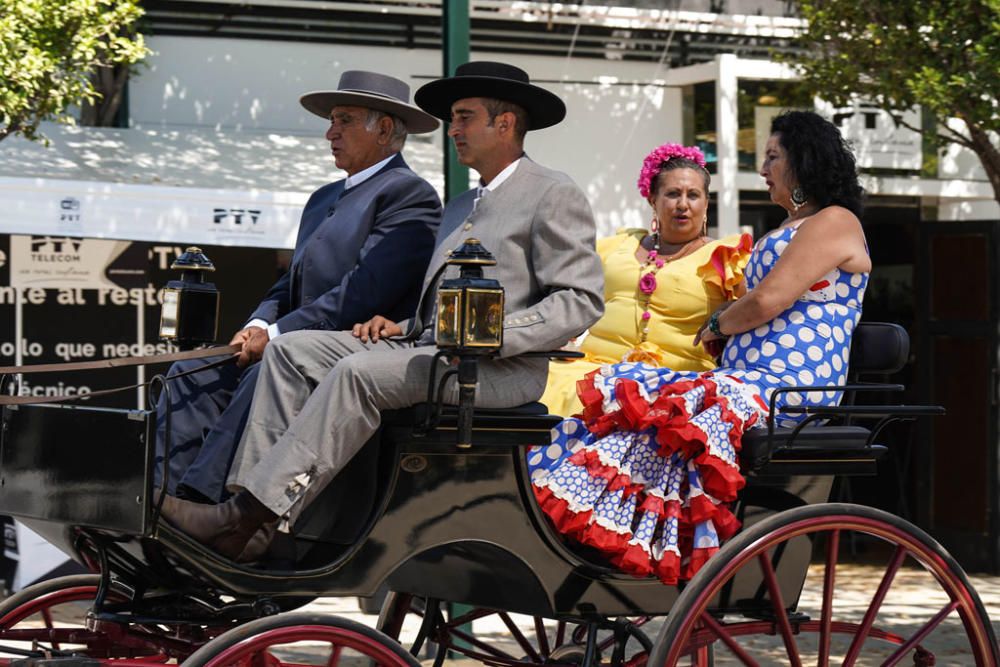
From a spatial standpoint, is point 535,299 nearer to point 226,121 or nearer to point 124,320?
point 124,320

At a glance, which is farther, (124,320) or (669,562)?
(124,320)

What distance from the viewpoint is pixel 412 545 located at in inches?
154

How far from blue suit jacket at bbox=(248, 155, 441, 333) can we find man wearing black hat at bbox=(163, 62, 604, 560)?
10 centimetres

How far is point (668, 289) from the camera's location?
4977 millimetres

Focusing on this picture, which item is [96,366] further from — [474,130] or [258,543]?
[474,130]

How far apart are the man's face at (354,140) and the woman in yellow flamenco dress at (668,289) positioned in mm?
869

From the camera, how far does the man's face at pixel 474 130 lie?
432 centimetres

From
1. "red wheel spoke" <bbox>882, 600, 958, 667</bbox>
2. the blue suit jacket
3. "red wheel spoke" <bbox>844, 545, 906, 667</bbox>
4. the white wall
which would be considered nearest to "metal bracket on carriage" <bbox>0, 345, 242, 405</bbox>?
the blue suit jacket

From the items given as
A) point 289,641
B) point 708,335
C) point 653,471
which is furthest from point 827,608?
point 289,641

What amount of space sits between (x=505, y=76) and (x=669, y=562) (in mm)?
1431

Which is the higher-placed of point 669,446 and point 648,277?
point 648,277

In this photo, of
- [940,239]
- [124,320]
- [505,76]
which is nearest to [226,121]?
[124,320]

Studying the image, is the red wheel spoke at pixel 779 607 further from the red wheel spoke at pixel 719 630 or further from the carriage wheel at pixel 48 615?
the carriage wheel at pixel 48 615

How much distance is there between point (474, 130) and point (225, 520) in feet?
4.29
